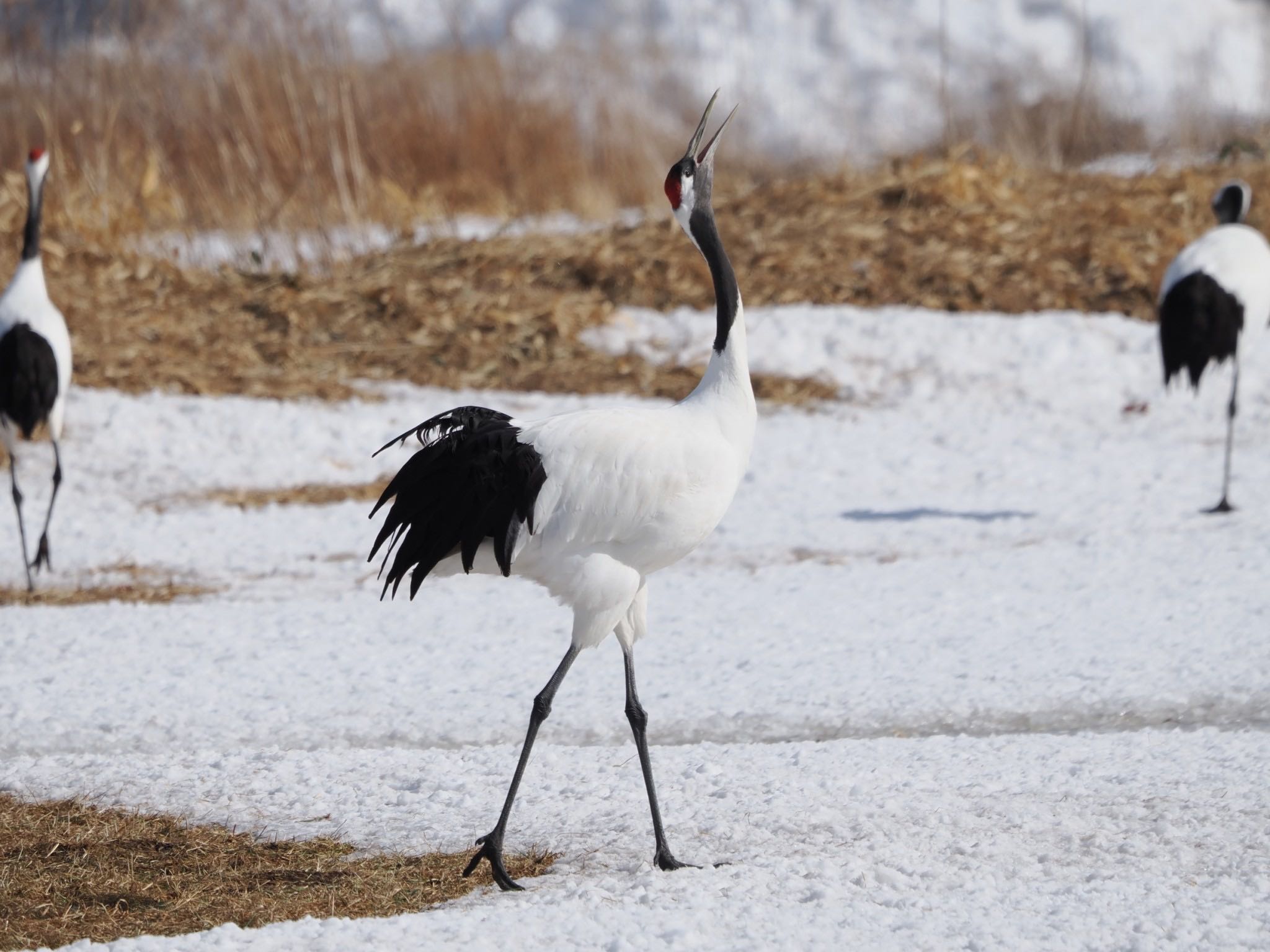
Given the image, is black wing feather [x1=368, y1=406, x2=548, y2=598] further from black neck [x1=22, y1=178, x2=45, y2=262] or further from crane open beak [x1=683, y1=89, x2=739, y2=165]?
black neck [x1=22, y1=178, x2=45, y2=262]

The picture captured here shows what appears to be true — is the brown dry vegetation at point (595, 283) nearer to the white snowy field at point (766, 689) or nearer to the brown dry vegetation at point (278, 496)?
the white snowy field at point (766, 689)

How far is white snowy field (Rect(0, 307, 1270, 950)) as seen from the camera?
3871 mm

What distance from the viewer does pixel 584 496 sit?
419 centimetres

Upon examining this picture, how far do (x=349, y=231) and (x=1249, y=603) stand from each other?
925 cm

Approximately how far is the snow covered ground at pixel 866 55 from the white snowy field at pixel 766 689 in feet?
27.0

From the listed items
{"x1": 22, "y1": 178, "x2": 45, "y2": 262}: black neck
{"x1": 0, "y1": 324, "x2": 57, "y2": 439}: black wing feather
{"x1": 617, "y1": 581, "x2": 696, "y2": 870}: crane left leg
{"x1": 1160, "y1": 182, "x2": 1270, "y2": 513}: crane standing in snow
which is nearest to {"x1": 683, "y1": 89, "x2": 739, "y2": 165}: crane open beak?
{"x1": 617, "y1": 581, "x2": 696, "y2": 870}: crane left leg

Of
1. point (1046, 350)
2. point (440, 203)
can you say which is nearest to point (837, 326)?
point (1046, 350)

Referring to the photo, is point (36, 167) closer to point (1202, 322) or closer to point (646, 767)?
point (1202, 322)

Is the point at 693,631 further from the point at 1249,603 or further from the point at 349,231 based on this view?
the point at 349,231

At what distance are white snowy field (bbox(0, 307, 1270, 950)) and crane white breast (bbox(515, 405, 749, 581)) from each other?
0.79 m

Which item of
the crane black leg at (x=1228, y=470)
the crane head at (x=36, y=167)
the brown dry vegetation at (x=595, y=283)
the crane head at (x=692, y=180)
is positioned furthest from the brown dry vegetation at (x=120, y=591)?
the crane black leg at (x=1228, y=470)

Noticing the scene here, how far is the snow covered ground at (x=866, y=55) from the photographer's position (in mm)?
18094

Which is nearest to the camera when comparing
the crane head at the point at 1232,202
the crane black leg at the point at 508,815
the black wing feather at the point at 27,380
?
the crane black leg at the point at 508,815

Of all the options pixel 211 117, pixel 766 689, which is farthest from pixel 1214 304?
pixel 211 117
